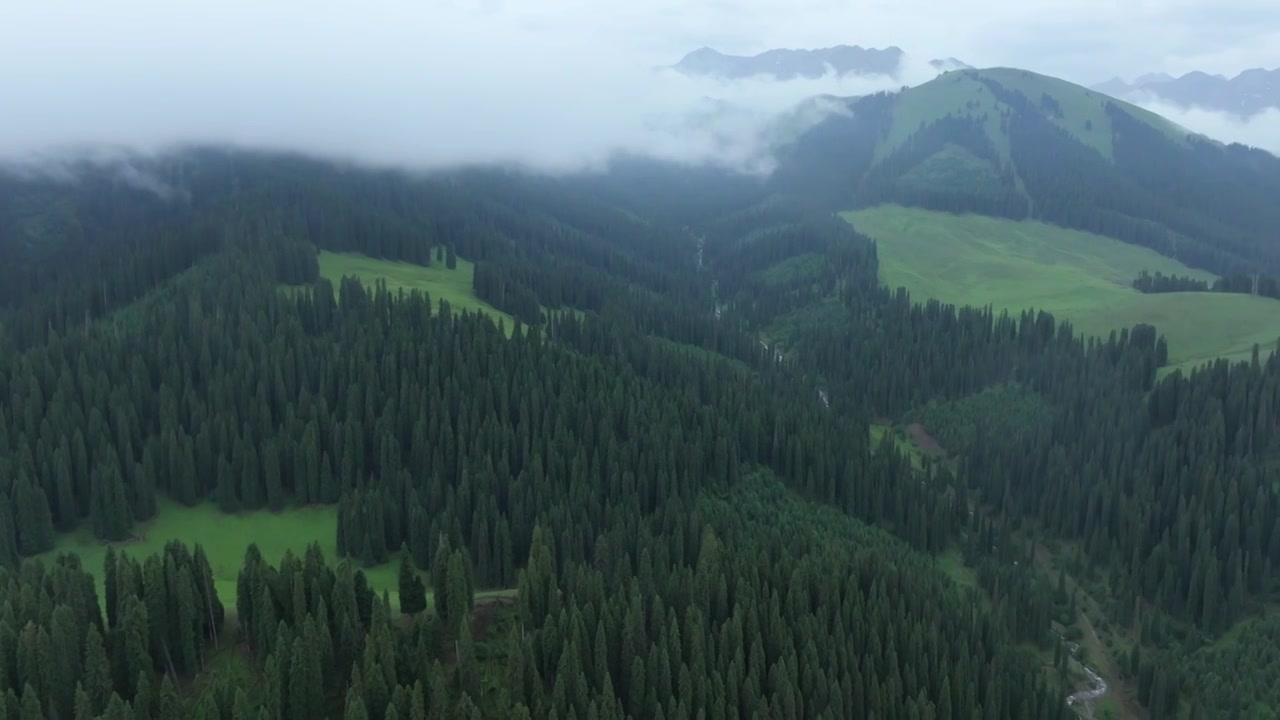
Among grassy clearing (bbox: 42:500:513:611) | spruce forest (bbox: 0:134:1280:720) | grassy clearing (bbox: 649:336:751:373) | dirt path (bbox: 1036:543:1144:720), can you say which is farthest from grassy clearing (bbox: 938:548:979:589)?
grassy clearing (bbox: 42:500:513:611)

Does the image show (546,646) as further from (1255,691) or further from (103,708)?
(1255,691)

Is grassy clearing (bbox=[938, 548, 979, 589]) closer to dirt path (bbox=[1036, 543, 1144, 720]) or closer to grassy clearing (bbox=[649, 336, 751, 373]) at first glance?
dirt path (bbox=[1036, 543, 1144, 720])

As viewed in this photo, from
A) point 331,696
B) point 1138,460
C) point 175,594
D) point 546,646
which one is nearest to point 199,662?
point 175,594

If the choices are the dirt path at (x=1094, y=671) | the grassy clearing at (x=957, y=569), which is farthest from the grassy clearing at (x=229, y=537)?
the dirt path at (x=1094, y=671)

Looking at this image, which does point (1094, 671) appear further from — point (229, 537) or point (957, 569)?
point (229, 537)

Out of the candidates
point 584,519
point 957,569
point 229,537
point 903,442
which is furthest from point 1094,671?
point 229,537
